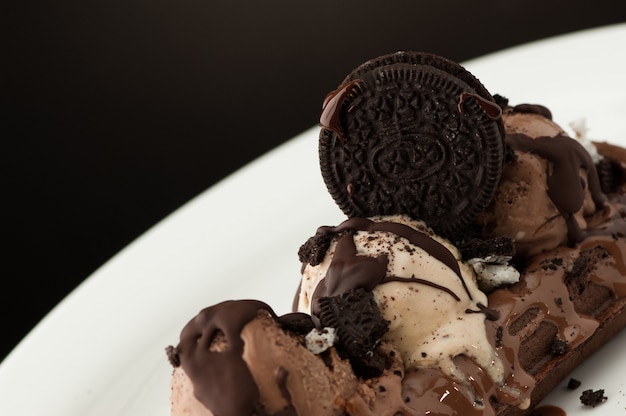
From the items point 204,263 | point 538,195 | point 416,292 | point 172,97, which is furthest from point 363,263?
point 172,97

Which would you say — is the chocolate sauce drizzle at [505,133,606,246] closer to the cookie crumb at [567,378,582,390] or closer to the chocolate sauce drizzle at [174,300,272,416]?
the cookie crumb at [567,378,582,390]

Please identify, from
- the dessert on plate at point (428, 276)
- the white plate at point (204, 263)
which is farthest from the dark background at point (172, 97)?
the dessert on plate at point (428, 276)

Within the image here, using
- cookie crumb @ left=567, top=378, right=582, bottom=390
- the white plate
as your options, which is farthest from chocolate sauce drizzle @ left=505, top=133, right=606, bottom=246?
the white plate

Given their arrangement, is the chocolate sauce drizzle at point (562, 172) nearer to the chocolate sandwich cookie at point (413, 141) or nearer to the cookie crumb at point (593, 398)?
the chocolate sandwich cookie at point (413, 141)

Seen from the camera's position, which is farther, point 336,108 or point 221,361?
point 336,108

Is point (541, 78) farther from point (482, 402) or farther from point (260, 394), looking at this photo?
point (260, 394)

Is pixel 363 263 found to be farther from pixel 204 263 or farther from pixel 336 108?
pixel 204 263

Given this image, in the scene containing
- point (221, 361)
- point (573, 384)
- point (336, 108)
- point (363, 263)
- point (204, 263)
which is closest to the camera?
point (221, 361)
